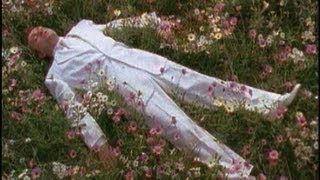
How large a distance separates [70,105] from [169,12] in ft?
3.64

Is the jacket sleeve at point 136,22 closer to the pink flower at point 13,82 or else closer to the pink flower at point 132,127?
the pink flower at point 13,82

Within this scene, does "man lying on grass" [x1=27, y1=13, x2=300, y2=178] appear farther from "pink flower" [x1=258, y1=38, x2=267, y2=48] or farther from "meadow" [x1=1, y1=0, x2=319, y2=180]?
"pink flower" [x1=258, y1=38, x2=267, y2=48]

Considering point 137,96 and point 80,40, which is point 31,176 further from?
point 80,40

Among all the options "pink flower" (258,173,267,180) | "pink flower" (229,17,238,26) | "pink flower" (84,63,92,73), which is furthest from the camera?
"pink flower" (229,17,238,26)

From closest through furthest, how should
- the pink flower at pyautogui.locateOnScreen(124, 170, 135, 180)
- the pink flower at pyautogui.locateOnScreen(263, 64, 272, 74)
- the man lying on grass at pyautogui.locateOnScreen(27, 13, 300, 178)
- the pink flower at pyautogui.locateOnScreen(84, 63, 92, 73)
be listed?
the pink flower at pyautogui.locateOnScreen(124, 170, 135, 180)
the man lying on grass at pyautogui.locateOnScreen(27, 13, 300, 178)
the pink flower at pyautogui.locateOnScreen(263, 64, 272, 74)
the pink flower at pyautogui.locateOnScreen(84, 63, 92, 73)

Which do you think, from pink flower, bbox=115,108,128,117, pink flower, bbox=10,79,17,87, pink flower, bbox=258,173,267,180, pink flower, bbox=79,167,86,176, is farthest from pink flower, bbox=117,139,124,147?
pink flower, bbox=10,79,17,87

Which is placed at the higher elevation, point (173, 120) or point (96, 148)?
point (173, 120)

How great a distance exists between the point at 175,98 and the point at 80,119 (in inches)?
20.2

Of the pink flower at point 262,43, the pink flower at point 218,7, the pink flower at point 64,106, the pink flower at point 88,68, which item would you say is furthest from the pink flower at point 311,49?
the pink flower at point 64,106

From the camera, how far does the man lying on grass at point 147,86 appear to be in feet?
12.9

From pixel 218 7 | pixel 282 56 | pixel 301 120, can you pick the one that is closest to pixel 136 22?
pixel 218 7

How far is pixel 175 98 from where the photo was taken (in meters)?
4.18

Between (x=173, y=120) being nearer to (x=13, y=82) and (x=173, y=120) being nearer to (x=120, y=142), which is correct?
(x=120, y=142)

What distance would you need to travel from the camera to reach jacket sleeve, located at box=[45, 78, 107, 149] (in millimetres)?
4031
